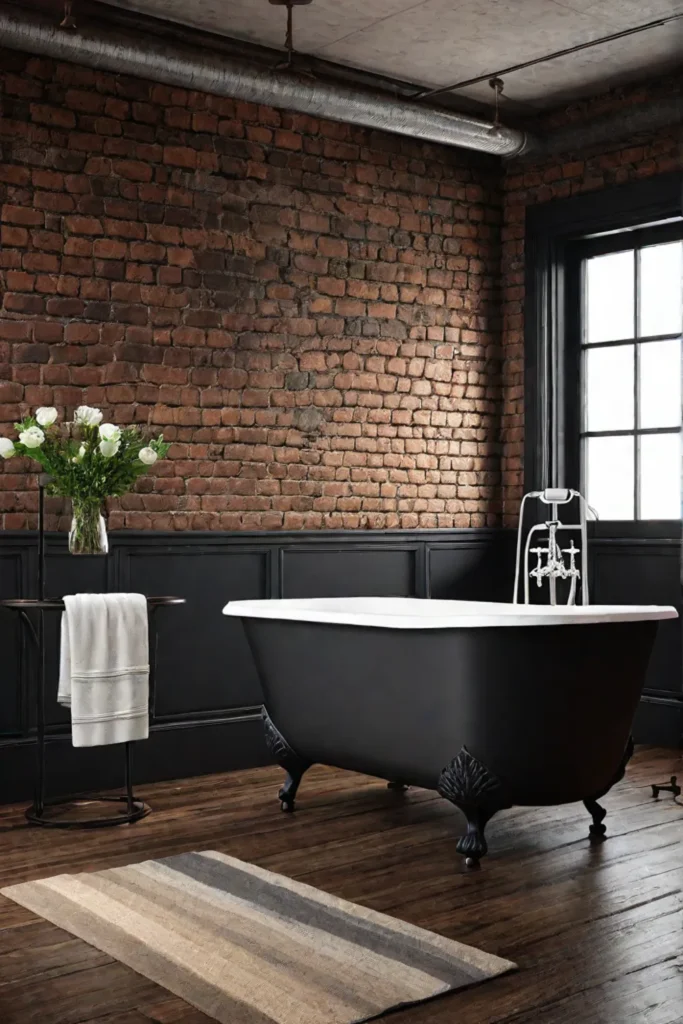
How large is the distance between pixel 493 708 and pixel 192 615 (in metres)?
1.76

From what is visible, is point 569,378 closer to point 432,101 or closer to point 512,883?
point 432,101

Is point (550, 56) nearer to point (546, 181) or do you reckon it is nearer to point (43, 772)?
point (546, 181)

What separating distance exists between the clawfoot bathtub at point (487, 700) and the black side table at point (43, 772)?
0.72 metres

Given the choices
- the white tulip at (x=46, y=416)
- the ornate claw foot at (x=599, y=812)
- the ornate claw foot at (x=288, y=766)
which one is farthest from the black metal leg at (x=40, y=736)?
the ornate claw foot at (x=599, y=812)

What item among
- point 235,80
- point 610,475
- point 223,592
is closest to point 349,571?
point 223,592

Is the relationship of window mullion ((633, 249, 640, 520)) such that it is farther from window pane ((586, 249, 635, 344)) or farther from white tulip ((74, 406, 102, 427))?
white tulip ((74, 406, 102, 427))

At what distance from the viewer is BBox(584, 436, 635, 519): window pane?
5883 millimetres

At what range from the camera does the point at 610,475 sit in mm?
5957

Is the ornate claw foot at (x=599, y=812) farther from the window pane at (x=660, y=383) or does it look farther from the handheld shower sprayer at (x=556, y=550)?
the window pane at (x=660, y=383)

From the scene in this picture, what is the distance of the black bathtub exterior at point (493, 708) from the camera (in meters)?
3.65

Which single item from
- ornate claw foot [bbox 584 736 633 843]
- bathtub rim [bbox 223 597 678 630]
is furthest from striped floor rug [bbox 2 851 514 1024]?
ornate claw foot [bbox 584 736 633 843]

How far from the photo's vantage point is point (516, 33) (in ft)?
16.3

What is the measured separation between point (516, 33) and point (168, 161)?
1.50 metres

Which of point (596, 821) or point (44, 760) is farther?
point (44, 760)
